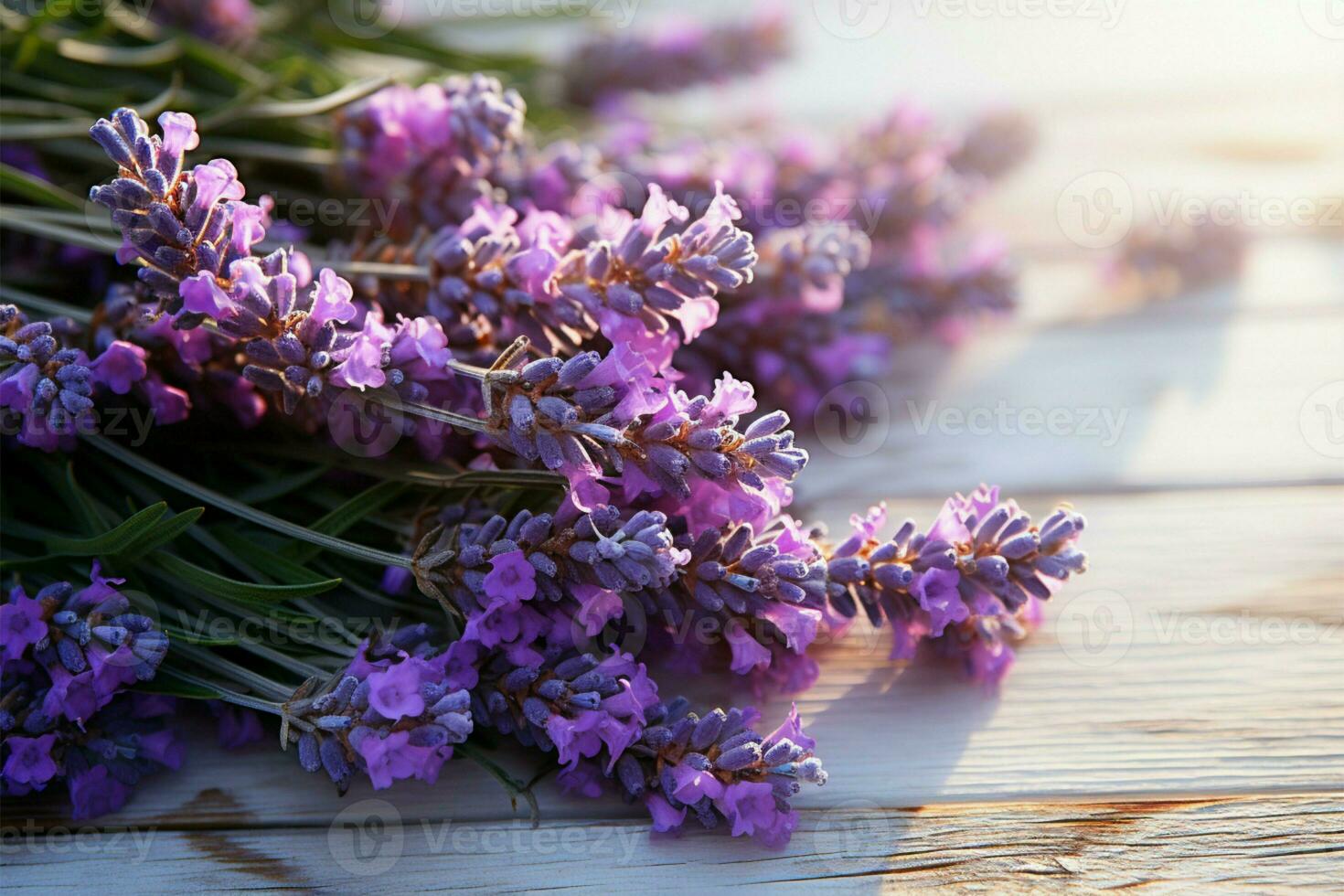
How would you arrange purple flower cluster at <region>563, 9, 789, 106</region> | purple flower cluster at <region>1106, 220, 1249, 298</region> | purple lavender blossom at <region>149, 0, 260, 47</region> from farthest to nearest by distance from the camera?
purple flower cluster at <region>563, 9, 789, 106</region> < purple flower cluster at <region>1106, 220, 1249, 298</region> < purple lavender blossom at <region>149, 0, 260, 47</region>

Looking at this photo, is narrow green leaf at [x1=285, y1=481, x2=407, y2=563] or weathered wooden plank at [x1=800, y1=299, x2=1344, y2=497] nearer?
narrow green leaf at [x1=285, y1=481, x2=407, y2=563]

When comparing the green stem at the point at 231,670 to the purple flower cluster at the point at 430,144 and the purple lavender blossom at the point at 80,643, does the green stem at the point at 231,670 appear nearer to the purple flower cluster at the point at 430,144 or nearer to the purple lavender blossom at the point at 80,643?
the purple lavender blossom at the point at 80,643

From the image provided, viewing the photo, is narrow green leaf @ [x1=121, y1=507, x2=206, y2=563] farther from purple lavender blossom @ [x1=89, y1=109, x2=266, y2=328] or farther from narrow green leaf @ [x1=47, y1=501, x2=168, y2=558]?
purple lavender blossom @ [x1=89, y1=109, x2=266, y2=328]

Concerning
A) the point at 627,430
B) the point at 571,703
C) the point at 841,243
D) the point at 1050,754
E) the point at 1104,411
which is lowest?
the point at 571,703

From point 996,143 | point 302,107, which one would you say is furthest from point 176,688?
point 996,143

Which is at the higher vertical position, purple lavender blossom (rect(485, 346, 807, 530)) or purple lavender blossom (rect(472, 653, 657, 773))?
purple lavender blossom (rect(485, 346, 807, 530))

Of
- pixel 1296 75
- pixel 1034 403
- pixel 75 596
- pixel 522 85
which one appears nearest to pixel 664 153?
pixel 522 85

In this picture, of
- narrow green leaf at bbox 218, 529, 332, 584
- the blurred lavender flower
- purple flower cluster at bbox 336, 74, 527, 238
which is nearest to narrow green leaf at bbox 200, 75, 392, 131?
purple flower cluster at bbox 336, 74, 527, 238

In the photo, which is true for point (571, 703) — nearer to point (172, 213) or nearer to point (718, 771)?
point (718, 771)
